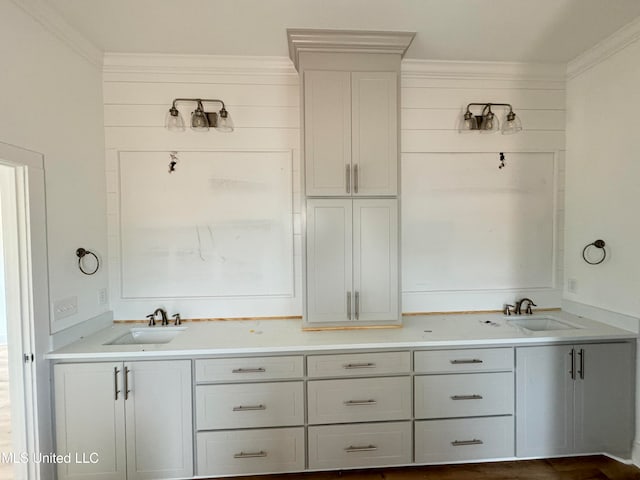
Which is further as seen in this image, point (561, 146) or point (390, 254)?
point (561, 146)

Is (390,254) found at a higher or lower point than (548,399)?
higher

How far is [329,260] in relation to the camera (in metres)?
2.05

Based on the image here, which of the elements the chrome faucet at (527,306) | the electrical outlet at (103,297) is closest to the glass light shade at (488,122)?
the chrome faucet at (527,306)

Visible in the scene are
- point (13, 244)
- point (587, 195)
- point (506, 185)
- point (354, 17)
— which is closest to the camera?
point (13, 244)

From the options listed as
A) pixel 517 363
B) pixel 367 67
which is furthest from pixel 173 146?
pixel 517 363

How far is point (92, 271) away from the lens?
6.99ft

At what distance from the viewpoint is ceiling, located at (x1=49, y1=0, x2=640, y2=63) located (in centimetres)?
177

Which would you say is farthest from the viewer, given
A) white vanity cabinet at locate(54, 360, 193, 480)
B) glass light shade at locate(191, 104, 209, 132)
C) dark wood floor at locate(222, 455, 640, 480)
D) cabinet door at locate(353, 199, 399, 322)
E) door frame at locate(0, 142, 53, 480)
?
glass light shade at locate(191, 104, 209, 132)

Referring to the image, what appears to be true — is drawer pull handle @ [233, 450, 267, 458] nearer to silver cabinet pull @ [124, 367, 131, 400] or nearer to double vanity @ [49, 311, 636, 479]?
double vanity @ [49, 311, 636, 479]

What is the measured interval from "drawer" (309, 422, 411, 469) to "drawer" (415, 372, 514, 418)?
0.68 feet

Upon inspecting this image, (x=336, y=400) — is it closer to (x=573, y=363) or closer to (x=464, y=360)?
(x=464, y=360)

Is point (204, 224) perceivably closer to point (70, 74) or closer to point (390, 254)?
point (70, 74)

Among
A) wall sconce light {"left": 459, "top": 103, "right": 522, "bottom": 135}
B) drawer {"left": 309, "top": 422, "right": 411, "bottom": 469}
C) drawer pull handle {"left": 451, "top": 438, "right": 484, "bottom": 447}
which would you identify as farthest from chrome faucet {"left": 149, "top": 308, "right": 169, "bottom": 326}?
wall sconce light {"left": 459, "top": 103, "right": 522, "bottom": 135}

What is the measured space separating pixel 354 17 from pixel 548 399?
2769 millimetres
